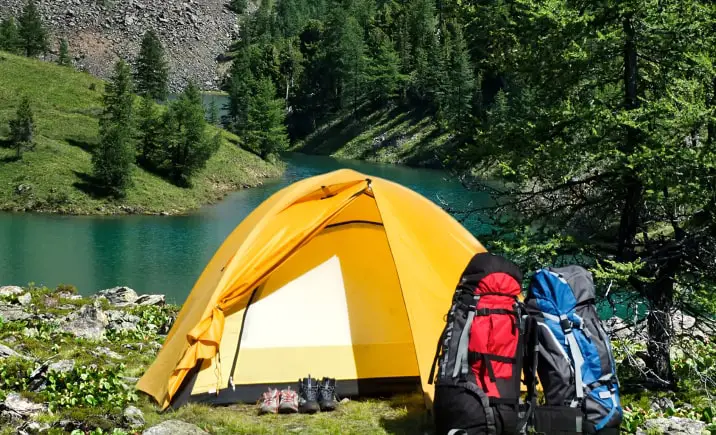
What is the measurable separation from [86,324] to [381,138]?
231 feet

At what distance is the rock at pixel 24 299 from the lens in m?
14.0

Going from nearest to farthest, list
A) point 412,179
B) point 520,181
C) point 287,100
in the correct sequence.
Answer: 1. point 520,181
2. point 412,179
3. point 287,100

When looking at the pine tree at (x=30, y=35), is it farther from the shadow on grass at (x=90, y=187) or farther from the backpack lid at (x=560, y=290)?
the backpack lid at (x=560, y=290)

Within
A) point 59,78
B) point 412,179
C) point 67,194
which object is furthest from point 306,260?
point 59,78

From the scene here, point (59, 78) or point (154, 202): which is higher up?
point (59, 78)

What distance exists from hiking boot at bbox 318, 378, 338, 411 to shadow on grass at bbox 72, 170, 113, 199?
40724 mm

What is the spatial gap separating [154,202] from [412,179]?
23.9 meters

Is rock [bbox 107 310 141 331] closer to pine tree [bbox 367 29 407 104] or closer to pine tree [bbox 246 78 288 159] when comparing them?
pine tree [bbox 246 78 288 159]

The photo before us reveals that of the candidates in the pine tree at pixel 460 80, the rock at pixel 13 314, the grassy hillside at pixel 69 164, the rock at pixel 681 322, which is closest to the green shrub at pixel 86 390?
the rock at pixel 13 314

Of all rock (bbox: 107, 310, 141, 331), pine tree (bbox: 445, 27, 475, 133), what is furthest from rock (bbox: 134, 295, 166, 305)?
pine tree (bbox: 445, 27, 475, 133)

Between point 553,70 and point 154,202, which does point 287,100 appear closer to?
point 154,202

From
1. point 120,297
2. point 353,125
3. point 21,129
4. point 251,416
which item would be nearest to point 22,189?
point 21,129

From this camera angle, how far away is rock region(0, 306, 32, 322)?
1195 centimetres

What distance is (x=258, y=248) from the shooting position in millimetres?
8078
